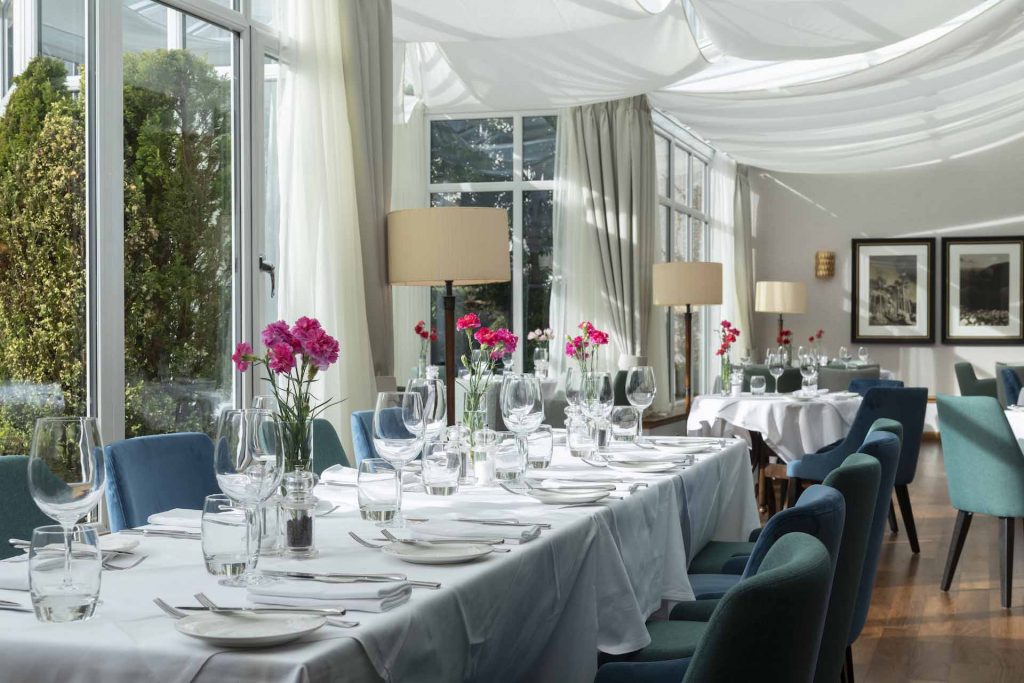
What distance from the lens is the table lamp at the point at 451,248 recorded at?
4.46 m

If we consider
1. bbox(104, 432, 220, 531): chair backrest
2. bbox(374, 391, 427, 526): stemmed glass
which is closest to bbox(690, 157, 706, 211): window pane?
bbox(104, 432, 220, 531): chair backrest

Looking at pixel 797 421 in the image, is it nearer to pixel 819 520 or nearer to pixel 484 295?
pixel 484 295

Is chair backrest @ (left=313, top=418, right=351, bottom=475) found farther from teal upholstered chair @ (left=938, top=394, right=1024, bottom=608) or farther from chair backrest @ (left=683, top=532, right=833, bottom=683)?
teal upholstered chair @ (left=938, top=394, right=1024, bottom=608)

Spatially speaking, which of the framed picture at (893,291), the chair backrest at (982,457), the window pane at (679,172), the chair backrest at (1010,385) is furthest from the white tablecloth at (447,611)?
the framed picture at (893,291)

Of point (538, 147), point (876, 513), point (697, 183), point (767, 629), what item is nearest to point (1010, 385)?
point (538, 147)

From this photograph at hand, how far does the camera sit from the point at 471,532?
218cm

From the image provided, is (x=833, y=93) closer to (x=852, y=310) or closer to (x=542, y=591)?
(x=852, y=310)

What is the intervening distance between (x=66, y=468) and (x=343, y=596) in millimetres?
493

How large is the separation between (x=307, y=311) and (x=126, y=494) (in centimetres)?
275

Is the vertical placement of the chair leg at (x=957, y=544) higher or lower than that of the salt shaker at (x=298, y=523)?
lower

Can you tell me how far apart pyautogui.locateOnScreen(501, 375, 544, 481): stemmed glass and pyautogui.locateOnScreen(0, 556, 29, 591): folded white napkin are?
1408 mm

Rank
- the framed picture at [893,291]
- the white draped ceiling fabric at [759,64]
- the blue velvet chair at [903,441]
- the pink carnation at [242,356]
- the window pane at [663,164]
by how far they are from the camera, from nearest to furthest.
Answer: the pink carnation at [242,356] → the blue velvet chair at [903,441] → the white draped ceiling fabric at [759,64] → the window pane at [663,164] → the framed picture at [893,291]

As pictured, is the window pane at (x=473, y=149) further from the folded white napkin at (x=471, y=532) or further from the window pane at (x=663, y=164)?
the folded white napkin at (x=471, y=532)

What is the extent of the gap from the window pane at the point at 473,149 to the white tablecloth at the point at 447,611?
7036mm
